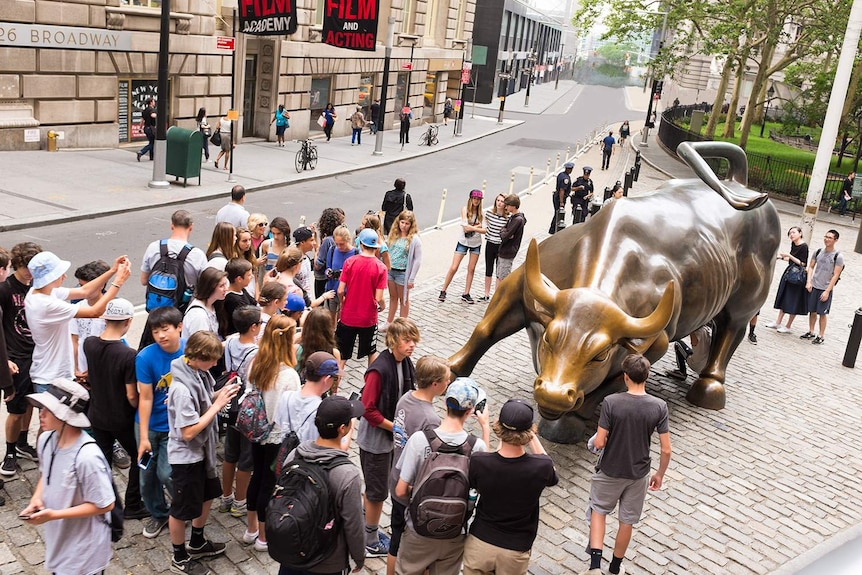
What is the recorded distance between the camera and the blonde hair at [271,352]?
5.76 metres

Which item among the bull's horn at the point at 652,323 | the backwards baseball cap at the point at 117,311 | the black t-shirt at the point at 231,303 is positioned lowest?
the black t-shirt at the point at 231,303

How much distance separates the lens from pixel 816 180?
20.5 metres

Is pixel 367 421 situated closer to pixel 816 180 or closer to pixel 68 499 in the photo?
pixel 68 499

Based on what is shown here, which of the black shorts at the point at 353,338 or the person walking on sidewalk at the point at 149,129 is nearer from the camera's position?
the black shorts at the point at 353,338

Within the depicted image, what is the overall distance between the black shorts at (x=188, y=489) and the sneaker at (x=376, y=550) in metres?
1.37

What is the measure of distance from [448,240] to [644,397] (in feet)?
40.8

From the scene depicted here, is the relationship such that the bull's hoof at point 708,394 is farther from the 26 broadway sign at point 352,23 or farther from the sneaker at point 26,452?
the 26 broadway sign at point 352,23

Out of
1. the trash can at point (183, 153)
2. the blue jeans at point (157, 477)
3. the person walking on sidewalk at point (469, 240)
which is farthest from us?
the trash can at point (183, 153)

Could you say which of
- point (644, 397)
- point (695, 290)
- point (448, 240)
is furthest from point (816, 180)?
point (644, 397)

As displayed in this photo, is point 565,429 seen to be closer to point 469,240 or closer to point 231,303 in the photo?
point 231,303

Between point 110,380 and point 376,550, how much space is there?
239 centimetres

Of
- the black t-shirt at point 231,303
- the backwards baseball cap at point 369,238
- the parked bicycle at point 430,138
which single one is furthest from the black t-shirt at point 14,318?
the parked bicycle at point 430,138

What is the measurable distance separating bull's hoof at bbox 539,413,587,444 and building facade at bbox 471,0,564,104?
46523 mm

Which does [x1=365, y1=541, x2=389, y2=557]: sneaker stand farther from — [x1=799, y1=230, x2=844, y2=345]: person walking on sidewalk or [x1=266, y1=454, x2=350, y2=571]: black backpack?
[x1=799, y1=230, x2=844, y2=345]: person walking on sidewalk
